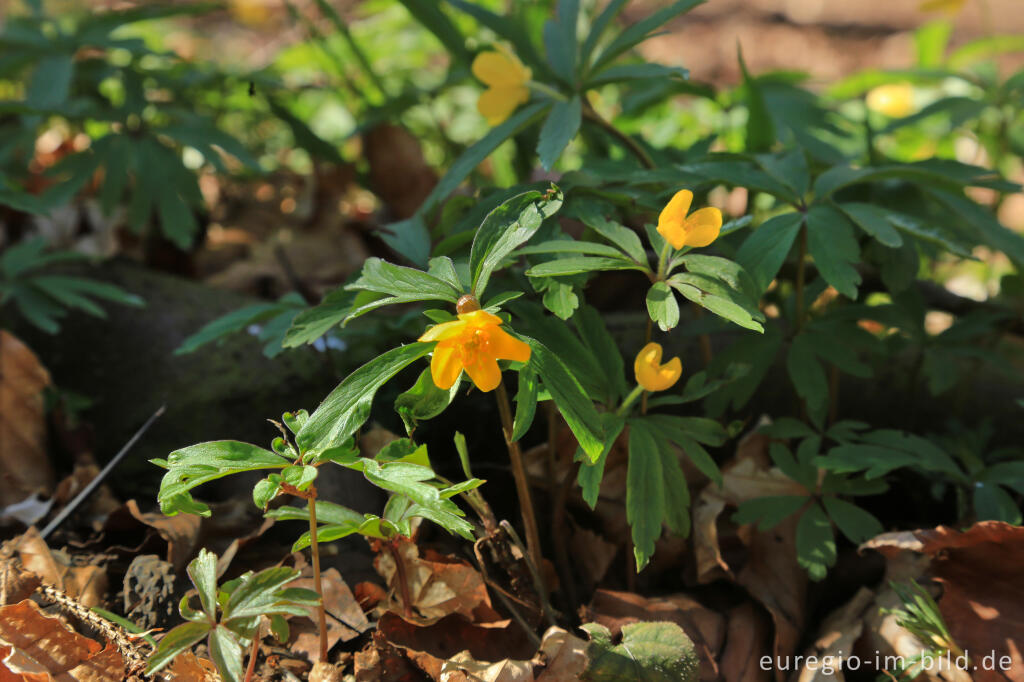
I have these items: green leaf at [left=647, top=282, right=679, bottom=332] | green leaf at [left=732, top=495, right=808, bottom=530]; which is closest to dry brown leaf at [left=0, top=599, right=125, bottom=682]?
green leaf at [left=647, top=282, right=679, bottom=332]

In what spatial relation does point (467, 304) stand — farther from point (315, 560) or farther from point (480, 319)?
point (315, 560)

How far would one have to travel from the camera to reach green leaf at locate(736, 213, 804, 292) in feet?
4.28

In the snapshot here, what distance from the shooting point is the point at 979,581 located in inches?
55.1

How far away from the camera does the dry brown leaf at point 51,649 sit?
1.17 meters

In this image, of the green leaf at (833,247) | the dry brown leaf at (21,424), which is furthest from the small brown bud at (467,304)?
the dry brown leaf at (21,424)

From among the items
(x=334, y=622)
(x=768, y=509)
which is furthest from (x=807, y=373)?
(x=334, y=622)

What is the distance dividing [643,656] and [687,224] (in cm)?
69

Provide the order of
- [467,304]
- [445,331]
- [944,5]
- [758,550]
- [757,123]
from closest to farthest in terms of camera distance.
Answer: [445,331], [467,304], [758,550], [757,123], [944,5]

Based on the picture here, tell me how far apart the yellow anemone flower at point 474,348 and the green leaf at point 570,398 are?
72 millimetres

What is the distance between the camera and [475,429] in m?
1.76

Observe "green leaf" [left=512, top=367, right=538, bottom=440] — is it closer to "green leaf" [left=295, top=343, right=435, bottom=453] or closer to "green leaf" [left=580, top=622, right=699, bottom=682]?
"green leaf" [left=295, top=343, right=435, bottom=453]

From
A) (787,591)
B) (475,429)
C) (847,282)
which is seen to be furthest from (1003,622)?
(475,429)

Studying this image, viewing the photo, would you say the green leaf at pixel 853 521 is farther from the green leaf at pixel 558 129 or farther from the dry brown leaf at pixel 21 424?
the dry brown leaf at pixel 21 424

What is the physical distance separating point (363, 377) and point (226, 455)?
0.22m
